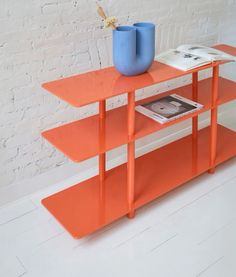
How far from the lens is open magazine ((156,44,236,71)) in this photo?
1734 mm

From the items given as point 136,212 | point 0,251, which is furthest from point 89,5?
point 0,251

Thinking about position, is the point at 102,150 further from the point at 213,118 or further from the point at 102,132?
the point at 213,118

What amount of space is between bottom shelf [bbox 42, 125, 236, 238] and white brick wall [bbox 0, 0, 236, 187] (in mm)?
266

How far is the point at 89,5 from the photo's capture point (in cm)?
188

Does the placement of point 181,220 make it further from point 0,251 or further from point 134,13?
point 134,13

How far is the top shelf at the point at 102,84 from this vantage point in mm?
1473

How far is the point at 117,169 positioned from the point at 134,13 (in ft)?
2.67

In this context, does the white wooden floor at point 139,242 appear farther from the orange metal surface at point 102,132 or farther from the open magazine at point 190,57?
the open magazine at point 190,57

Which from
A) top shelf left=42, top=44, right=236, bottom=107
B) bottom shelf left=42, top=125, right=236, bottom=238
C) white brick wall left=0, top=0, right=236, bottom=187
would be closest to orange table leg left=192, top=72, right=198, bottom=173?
bottom shelf left=42, top=125, right=236, bottom=238

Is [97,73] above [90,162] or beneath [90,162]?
above

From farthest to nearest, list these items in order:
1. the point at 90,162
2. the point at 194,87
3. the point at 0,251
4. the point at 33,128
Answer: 1. the point at 90,162
2. the point at 194,87
3. the point at 33,128
4. the point at 0,251

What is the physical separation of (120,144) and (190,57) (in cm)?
54

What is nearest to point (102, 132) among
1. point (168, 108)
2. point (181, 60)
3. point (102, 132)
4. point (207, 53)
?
point (102, 132)

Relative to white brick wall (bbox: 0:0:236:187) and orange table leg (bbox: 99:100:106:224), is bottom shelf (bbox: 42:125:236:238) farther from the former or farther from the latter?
white brick wall (bbox: 0:0:236:187)
